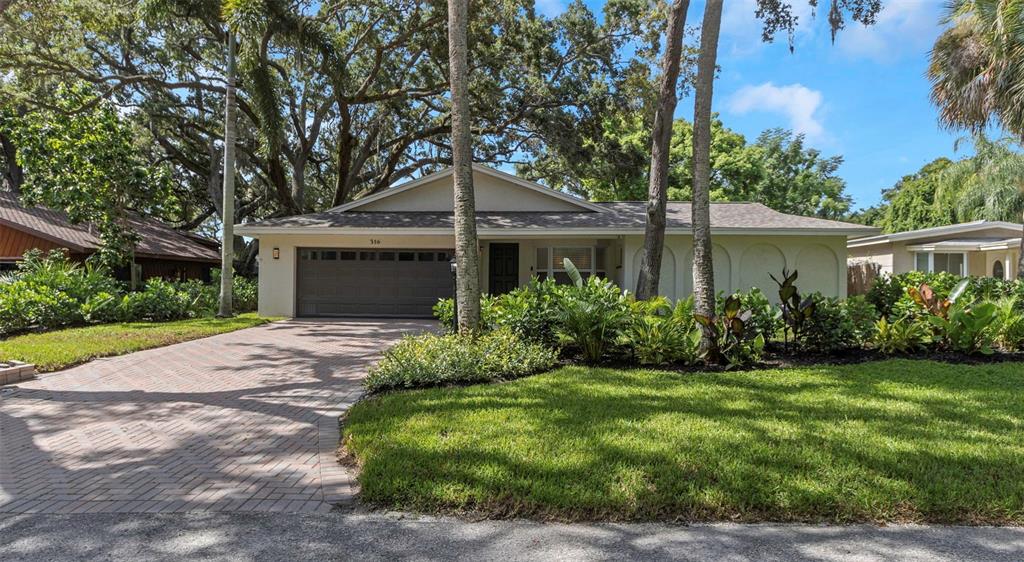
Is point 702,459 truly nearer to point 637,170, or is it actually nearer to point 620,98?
point 620,98

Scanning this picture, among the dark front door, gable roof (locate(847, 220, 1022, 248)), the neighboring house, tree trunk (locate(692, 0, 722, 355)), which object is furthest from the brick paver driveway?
gable roof (locate(847, 220, 1022, 248))

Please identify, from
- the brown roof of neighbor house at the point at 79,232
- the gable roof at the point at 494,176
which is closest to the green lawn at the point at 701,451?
the gable roof at the point at 494,176

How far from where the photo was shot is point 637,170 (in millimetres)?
19641

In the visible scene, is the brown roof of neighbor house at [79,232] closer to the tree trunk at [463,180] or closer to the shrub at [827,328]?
the tree trunk at [463,180]

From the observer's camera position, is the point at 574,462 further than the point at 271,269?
No

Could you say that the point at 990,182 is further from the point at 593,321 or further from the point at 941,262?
the point at 593,321

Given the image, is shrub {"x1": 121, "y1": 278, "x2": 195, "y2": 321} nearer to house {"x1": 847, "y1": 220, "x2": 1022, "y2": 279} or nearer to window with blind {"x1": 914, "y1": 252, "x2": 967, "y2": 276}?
house {"x1": 847, "y1": 220, "x2": 1022, "y2": 279}

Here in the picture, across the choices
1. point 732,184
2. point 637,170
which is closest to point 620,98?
point 637,170

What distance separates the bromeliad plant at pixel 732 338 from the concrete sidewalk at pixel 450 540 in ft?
14.0

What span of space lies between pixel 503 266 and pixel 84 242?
13.6 m

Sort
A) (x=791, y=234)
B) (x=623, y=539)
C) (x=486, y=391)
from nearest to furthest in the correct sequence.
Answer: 1. (x=623, y=539)
2. (x=486, y=391)
3. (x=791, y=234)

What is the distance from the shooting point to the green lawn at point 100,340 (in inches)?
325

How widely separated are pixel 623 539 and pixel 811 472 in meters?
1.57

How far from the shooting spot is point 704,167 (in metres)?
7.82
